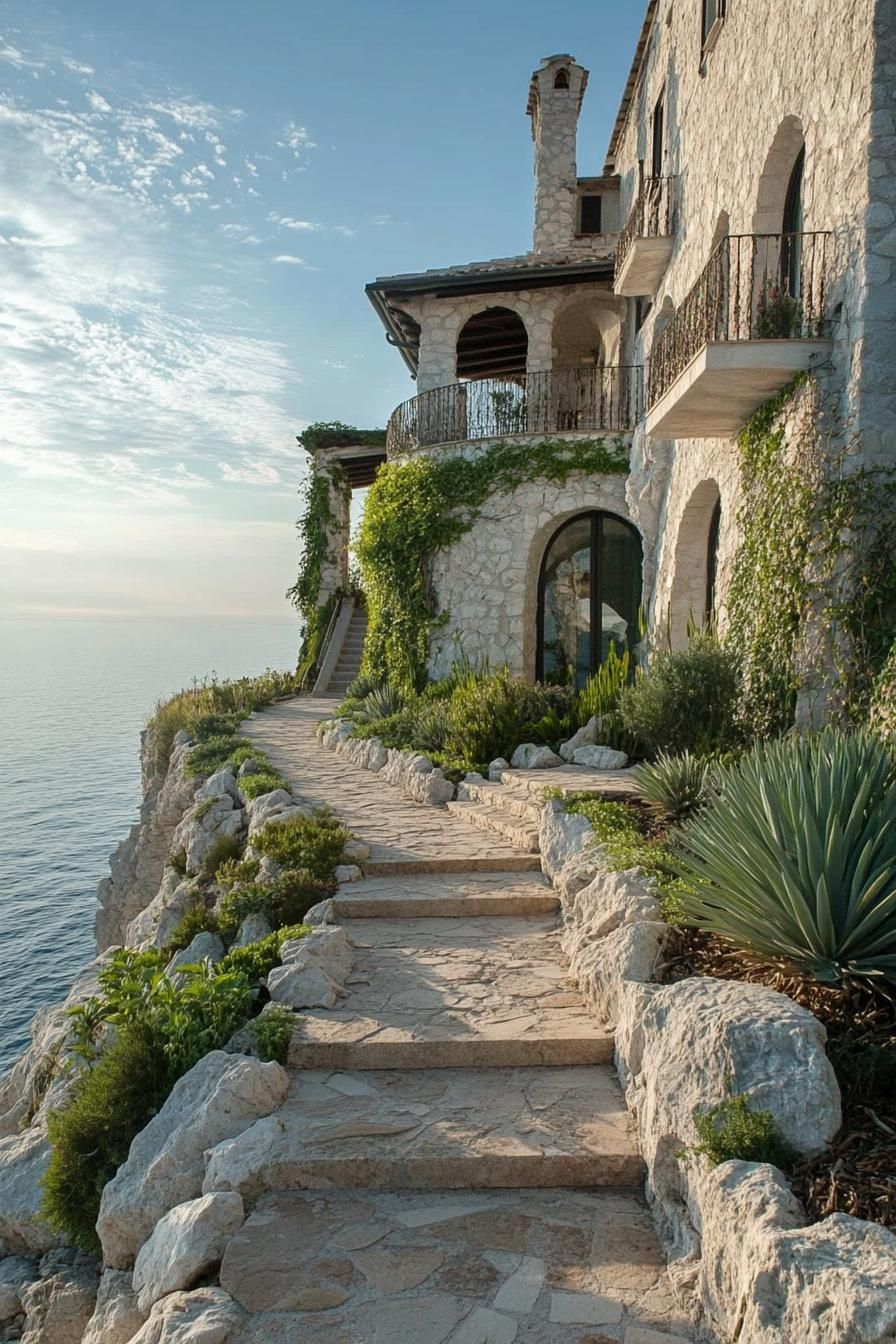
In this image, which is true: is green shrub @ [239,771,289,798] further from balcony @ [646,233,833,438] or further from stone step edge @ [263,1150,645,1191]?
stone step edge @ [263,1150,645,1191]

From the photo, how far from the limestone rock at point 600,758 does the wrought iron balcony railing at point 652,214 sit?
314 inches

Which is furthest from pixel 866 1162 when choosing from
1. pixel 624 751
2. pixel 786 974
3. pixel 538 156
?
pixel 538 156

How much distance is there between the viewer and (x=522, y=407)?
17.1 meters

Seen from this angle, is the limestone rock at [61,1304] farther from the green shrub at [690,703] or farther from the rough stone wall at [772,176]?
the rough stone wall at [772,176]

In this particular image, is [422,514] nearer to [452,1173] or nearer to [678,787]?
[678,787]

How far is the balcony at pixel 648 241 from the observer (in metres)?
14.0

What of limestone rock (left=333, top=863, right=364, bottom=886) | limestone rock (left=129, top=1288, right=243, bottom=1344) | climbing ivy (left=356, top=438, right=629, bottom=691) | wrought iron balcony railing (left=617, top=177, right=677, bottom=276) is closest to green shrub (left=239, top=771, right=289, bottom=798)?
limestone rock (left=333, top=863, right=364, bottom=886)

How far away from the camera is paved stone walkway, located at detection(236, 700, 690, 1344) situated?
3.54 metres

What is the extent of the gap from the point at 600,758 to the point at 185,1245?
7140 mm

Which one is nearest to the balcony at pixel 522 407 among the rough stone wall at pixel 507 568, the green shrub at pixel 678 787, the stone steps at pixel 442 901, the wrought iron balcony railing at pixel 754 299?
the rough stone wall at pixel 507 568

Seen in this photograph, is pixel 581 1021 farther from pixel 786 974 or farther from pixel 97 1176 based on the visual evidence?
pixel 97 1176

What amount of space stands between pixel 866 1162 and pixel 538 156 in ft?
68.3

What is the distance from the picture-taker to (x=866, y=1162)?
346 cm

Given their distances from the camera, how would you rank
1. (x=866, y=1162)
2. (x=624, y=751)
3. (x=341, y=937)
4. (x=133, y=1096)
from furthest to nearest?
(x=624, y=751) → (x=341, y=937) → (x=133, y=1096) → (x=866, y=1162)
